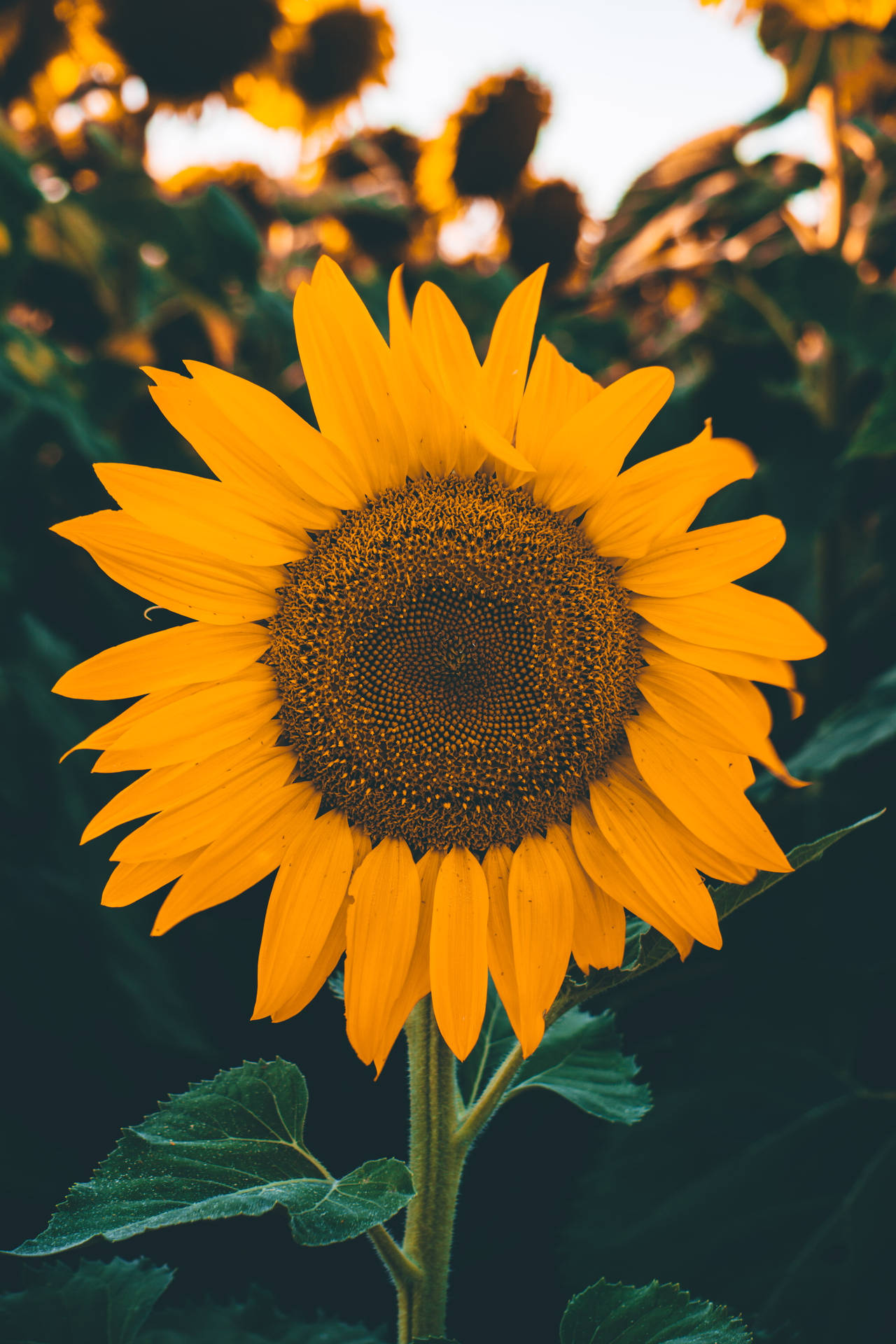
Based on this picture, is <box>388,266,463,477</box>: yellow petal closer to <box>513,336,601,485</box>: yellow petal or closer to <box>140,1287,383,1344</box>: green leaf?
<box>513,336,601,485</box>: yellow petal

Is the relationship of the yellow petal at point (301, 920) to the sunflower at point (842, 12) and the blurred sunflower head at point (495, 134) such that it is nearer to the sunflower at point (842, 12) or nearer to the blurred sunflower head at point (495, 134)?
the sunflower at point (842, 12)

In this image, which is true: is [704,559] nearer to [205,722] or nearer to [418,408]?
[418,408]

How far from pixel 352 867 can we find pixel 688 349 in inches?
79.6

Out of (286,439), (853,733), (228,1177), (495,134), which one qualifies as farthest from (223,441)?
(495,134)

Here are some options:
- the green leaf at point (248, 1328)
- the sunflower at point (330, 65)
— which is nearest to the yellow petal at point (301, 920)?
the green leaf at point (248, 1328)

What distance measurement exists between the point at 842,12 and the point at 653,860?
1.85 metres

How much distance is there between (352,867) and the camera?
0.70m

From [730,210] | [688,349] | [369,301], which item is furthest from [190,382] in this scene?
[688,349]

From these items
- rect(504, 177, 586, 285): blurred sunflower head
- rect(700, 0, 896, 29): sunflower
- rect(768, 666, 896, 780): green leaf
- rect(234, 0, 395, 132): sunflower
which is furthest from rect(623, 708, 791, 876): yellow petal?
rect(234, 0, 395, 132): sunflower

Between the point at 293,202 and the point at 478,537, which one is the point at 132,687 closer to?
the point at 478,537

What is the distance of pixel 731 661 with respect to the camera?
0.65 m

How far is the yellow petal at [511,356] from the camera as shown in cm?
65

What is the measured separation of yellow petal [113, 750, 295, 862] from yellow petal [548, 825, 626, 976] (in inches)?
7.9

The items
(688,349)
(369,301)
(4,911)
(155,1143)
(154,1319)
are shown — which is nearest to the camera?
(155,1143)
